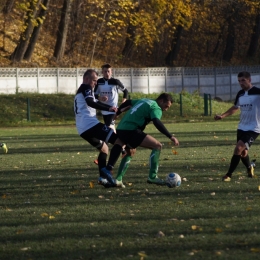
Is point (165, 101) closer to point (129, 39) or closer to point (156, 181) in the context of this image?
point (156, 181)

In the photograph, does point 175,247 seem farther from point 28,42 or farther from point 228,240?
point 28,42

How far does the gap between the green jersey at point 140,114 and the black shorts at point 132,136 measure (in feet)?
0.20

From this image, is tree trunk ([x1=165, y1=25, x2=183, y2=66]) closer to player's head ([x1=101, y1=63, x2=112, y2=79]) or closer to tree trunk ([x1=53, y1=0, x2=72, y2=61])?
tree trunk ([x1=53, y1=0, x2=72, y2=61])

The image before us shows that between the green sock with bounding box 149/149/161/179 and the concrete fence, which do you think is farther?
the concrete fence

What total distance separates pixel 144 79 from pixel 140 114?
129 feet

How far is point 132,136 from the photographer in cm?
1321

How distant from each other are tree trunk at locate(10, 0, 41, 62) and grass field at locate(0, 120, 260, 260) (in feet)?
94.5

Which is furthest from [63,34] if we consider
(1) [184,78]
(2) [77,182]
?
(2) [77,182]

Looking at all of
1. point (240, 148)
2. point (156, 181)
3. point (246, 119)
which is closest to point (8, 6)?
point (246, 119)

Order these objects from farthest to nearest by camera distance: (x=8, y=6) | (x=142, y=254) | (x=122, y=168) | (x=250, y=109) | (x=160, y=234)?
(x=8, y=6) < (x=250, y=109) < (x=122, y=168) < (x=160, y=234) < (x=142, y=254)

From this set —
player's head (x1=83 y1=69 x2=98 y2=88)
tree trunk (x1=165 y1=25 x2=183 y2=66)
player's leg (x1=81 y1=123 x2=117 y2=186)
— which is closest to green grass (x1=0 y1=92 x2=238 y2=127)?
tree trunk (x1=165 y1=25 x2=183 y2=66)

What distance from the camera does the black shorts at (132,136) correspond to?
13195mm

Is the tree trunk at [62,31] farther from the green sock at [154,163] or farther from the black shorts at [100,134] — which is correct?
the green sock at [154,163]

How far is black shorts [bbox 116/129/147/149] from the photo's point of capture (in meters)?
13.2
